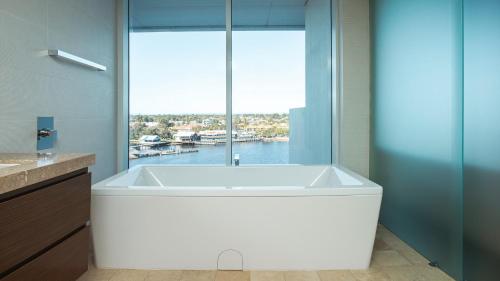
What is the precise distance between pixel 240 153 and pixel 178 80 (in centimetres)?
100

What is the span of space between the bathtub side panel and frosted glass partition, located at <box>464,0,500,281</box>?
542 mm

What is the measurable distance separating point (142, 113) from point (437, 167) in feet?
9.14

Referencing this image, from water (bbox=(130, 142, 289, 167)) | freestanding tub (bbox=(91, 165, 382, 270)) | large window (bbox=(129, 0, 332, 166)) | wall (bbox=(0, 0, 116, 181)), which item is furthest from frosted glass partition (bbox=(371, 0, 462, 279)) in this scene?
wall (bbox=(0, 0, 116, 181))

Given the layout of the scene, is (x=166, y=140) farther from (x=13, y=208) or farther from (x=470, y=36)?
A: (x=470, y=36)

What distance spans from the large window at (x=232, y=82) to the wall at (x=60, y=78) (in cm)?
38

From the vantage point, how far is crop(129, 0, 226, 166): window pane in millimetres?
3668

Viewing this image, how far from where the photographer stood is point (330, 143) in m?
3.70

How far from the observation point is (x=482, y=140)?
1942 millimetres

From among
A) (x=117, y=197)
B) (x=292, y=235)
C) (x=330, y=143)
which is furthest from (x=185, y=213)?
(x=330, y=143)

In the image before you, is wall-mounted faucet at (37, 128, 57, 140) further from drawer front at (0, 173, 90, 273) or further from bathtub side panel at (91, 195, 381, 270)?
drawer front at (0, 173, 90, 273)

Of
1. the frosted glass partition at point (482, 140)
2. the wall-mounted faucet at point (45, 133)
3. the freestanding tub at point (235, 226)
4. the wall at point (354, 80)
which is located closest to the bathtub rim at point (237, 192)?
the freestanding tub at point (235, 226)

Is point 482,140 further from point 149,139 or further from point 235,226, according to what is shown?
point 149,139

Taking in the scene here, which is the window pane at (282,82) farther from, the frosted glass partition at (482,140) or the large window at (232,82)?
the frosted glass partition at (482,140)

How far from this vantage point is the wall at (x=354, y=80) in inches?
138
